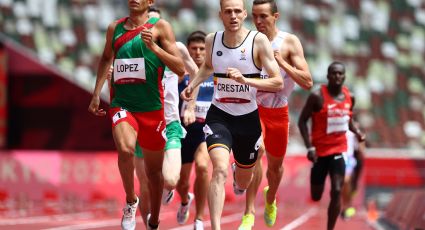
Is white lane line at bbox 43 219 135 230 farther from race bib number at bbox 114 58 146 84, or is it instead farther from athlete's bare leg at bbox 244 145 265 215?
race bib number at bbox 114 58 146 84

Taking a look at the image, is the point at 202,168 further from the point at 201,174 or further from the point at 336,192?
the point at 336,192

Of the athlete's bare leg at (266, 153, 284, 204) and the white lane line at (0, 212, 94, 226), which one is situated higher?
the athlete's bare leg at (266, 153, 284, 204)

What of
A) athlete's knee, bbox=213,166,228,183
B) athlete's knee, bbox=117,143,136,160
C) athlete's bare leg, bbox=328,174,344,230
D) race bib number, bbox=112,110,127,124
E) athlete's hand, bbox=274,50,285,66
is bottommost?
athlete's bare leg, bbox=328,174,344,230

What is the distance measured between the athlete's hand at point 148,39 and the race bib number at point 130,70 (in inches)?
14.4

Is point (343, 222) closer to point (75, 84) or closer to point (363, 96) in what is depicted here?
point (75, 84)

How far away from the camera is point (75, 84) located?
102 ft

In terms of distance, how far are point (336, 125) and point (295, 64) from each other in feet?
8.91

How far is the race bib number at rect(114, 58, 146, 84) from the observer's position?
1049 centimetres

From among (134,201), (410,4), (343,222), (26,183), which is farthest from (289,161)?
(134,201)

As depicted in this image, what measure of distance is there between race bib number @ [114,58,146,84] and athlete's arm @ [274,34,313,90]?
67.3 inches

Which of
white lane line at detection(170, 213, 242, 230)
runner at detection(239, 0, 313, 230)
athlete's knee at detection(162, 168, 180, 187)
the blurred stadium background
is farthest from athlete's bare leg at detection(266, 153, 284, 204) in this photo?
the blurred stadium background

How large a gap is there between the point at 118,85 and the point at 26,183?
16.3 m

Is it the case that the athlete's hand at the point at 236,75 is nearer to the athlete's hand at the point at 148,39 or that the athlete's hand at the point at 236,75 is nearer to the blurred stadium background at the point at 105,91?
the athlete's hand at the point at 148,39

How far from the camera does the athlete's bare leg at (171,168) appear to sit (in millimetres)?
11008
